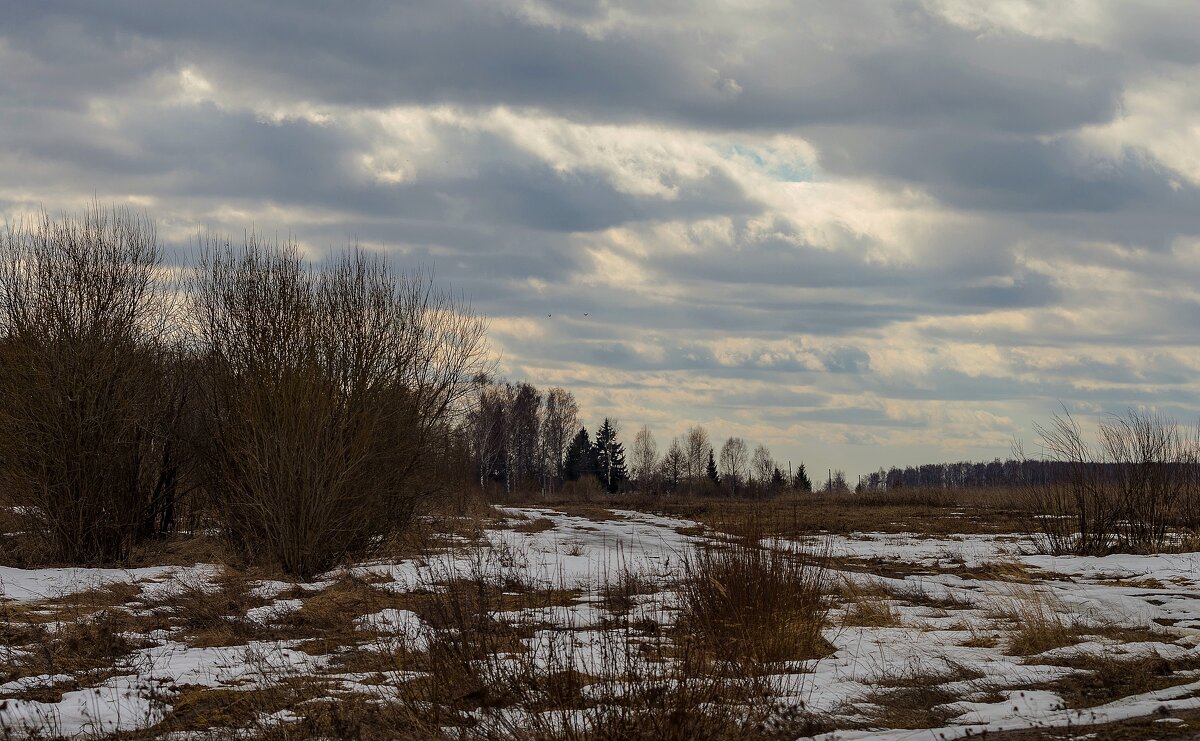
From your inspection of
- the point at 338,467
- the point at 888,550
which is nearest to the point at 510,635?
the point at 338,467

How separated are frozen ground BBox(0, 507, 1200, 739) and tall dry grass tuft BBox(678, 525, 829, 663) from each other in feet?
0.85

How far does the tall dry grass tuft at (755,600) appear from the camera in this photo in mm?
8023

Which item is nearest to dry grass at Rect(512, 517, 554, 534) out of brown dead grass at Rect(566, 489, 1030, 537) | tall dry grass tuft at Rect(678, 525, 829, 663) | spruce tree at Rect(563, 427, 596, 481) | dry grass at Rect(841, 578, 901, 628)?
brown dead grass at Rect(566, 489, 1030, 537)

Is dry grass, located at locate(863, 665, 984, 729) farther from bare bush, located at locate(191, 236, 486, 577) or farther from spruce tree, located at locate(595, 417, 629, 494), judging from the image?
spruce tree, located at locate(595, 417, 629, 494)

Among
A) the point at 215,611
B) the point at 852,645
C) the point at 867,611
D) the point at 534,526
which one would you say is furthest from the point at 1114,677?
the point at 534,526

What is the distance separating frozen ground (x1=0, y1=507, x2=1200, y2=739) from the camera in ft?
21.9

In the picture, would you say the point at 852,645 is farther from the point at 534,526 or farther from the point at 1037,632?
the point at 534,526

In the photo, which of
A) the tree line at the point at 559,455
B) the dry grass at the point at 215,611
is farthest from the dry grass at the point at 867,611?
the tree line at the point at 559,455

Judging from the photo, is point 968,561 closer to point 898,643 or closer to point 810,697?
point 898,643

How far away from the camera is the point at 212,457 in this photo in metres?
18.1

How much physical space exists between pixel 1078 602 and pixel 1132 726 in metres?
5.93

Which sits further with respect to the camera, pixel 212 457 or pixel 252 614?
pixel 212 457

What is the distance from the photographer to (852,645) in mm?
9047

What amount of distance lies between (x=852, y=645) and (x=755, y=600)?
1.51 m
